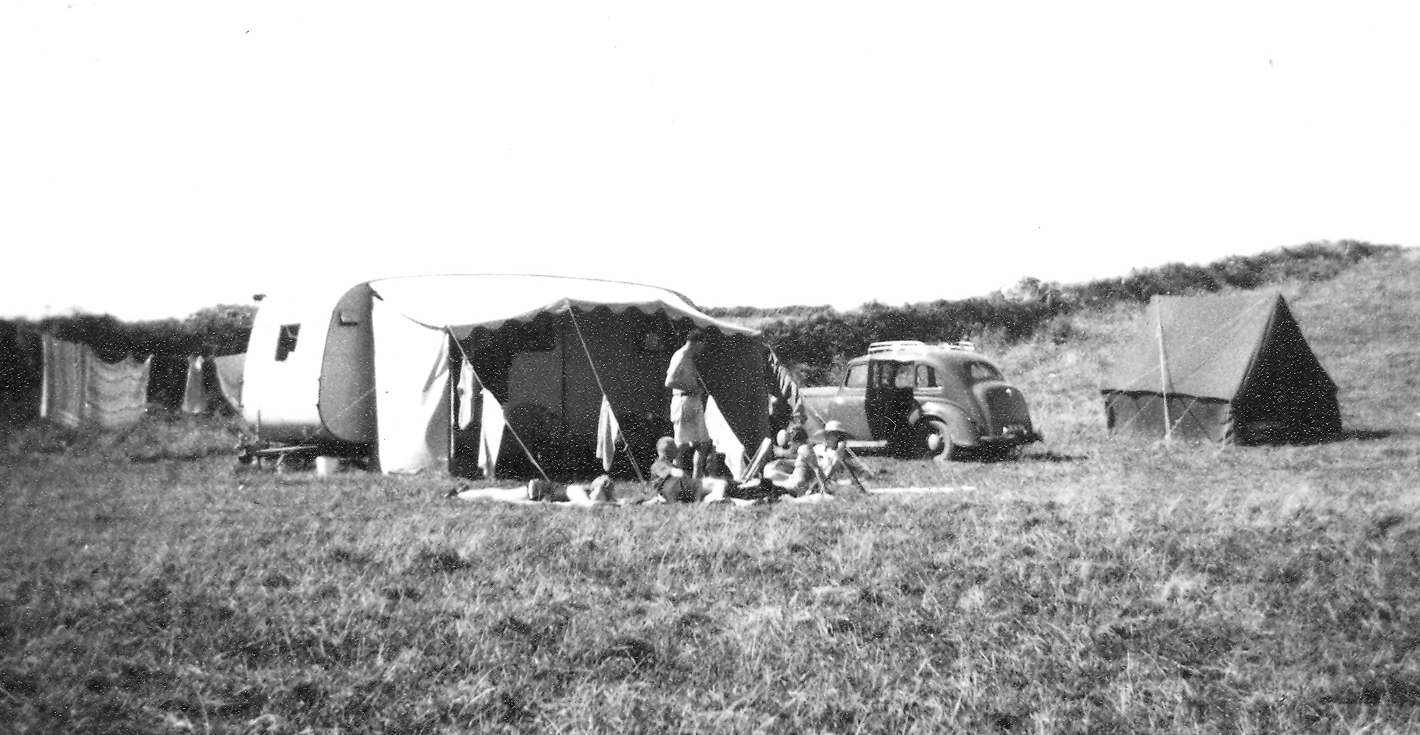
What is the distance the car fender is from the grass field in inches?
212

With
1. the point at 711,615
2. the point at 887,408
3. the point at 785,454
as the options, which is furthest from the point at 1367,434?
the point at 711,615

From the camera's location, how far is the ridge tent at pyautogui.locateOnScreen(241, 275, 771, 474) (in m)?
10.4

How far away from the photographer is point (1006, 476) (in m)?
10.4

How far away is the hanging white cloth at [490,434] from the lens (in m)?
9.88

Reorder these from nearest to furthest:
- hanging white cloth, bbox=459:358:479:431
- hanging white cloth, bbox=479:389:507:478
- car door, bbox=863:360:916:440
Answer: hanging white cloth, bbox=479:389:507:478, hanging white cloth, bbox=459:358:479:431, car door, bbox=863:360:916:440

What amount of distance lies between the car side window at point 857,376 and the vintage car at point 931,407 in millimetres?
20

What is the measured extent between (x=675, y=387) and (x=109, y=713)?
6179mm

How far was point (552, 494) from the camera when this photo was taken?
8531 mm

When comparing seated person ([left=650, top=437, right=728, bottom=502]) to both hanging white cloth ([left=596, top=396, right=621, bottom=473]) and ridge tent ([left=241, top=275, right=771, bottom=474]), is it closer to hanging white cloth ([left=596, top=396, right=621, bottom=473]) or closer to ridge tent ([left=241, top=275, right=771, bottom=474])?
hanging white cloth ([left=596, top=396, right=621, bottom=473])

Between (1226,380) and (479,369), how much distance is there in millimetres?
10968

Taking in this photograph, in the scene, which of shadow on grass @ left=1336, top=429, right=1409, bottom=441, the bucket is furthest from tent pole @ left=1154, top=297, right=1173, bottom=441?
the bucket

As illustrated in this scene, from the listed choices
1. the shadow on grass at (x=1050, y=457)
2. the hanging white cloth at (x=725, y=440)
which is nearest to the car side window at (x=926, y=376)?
the shadow on grass at (x=1050, y=457)

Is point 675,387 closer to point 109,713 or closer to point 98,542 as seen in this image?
point 98,542

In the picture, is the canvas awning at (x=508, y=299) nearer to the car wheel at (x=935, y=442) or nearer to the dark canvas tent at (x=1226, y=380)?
Result: the car wheel at (x=935, y=442)
